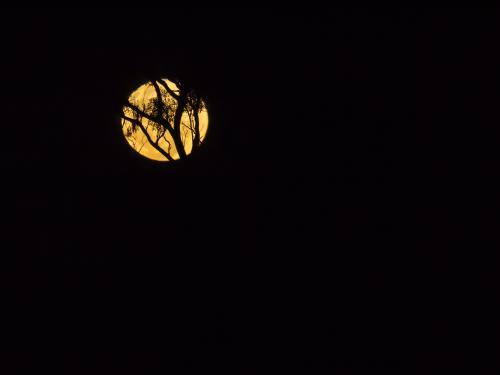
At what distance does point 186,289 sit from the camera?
3.04 m

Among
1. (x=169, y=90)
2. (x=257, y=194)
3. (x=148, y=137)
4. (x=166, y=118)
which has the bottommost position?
(x=257, y=194)

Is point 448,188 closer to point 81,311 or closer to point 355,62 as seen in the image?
point 355,62

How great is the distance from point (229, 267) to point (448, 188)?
1.45 metres

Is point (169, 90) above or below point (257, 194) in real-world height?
above

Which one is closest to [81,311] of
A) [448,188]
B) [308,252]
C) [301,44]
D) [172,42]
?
[308,252]

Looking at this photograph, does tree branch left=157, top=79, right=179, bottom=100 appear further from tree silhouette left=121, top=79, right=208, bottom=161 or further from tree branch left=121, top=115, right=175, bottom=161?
tree branch left=121, top=115, right=175, bottom=161

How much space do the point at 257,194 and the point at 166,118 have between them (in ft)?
2.40

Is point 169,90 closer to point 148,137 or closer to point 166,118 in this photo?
point 166,118

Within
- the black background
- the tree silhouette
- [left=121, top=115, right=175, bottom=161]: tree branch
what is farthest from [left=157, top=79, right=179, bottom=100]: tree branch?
[left=121, top=115, right=175, bottom=161]: tree branch

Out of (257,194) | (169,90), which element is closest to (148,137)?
(169,90)

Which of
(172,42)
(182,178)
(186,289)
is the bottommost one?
(186,289)

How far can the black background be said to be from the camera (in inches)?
118

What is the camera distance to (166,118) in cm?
307

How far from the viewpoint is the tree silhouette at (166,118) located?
9.89 ft
